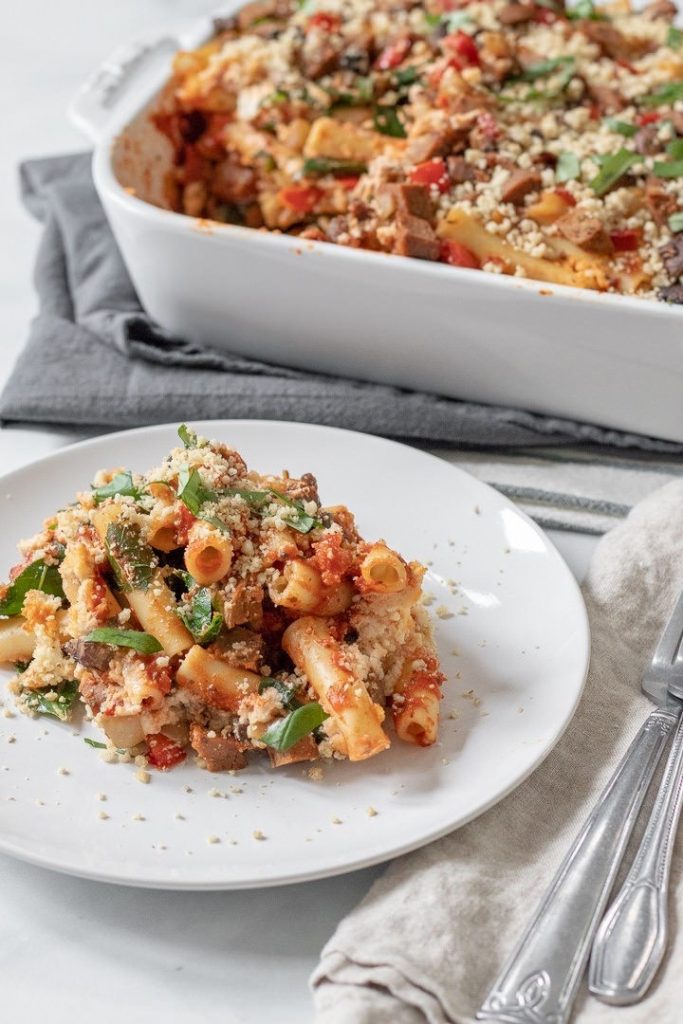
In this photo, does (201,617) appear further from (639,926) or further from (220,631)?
(639,926)

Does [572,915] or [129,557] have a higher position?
[129,557]

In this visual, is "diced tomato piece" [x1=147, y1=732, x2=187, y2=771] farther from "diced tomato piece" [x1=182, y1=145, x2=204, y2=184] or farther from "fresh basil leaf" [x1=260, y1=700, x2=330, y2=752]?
→ "diced tomato piece" [x1=182, y1=145, x2=204, y2=184]

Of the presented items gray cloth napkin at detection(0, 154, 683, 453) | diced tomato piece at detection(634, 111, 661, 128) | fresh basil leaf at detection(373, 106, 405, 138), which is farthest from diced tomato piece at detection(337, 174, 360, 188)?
diced tomato piece at detection(634, 111, 661, 128)

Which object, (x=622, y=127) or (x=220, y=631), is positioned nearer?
(x=220, y=631)

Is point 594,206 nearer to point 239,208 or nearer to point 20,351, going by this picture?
point 239,208

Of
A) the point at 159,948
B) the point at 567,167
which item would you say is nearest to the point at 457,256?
the point at 567,167

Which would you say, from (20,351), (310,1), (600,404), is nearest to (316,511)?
(600,404)
